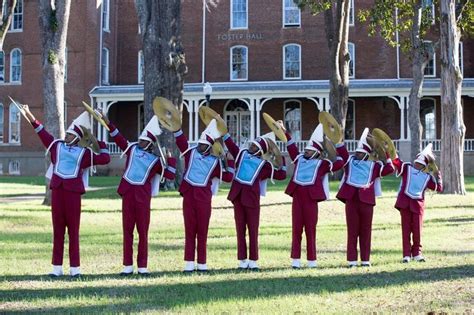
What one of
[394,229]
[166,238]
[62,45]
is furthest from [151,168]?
[62,45]

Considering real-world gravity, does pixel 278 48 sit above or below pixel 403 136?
above

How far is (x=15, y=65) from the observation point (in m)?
42.2

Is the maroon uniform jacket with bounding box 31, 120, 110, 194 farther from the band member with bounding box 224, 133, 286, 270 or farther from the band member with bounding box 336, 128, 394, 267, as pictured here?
the band member with bounding box 336, 128, 394, 267

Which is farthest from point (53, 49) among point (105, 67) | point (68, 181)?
point (105, 67)

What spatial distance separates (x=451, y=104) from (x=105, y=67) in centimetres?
2387

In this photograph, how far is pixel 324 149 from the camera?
10.2 metres

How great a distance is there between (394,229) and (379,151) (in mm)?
5938

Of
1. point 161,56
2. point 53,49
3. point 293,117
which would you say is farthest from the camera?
point 293,117

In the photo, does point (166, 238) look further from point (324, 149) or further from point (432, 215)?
point (432, 215)

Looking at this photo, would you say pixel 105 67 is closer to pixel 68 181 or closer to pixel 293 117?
pixel 293 117

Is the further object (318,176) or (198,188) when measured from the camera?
(318,176)

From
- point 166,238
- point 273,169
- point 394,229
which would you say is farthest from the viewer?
point 394,229

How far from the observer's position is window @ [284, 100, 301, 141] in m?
39.8

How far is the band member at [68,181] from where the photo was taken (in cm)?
903
